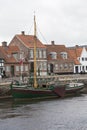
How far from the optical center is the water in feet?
129

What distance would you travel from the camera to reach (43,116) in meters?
45.4

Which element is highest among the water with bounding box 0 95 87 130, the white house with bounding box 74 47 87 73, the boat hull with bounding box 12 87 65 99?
the white house with bounding box 74 47 87 73

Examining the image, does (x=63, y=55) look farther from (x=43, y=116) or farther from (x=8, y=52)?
(x=43, y=116)

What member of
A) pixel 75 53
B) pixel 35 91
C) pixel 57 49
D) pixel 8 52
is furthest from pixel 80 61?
pixel 35 91

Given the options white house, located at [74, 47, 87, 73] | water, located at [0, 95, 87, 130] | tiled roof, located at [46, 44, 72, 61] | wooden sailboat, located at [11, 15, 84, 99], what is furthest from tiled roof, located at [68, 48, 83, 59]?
water, located at [0, 95, 87, 130]

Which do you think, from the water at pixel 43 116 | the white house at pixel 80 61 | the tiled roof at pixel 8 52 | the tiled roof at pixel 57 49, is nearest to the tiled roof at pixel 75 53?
the white house at pixel 80 61

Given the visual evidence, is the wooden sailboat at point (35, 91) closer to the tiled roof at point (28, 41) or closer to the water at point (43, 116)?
the water at point (43, 116)

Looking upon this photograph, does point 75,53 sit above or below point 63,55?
above

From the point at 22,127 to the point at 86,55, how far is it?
7451 centimetres

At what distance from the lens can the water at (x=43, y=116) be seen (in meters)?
39.4

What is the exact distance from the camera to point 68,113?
47.1 m

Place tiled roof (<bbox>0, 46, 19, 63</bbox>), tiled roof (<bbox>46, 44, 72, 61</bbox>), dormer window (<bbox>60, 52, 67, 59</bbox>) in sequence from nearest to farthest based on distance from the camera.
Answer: tiled roof (<bbox>0, 46, 19, 63</bbox>)
tiled roof (<bbox>46, 44, 72, 61</bbox>)
dormer window (<bbox>60, 52, 67, 59</bbox>)

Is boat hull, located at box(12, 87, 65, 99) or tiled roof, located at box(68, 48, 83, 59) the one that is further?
tiled roof, located at box(68, 48, 83, 59)

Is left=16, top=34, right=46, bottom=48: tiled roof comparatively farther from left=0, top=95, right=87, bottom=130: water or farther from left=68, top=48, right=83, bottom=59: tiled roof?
left=0, top=95, right=87, bottom=130: water
